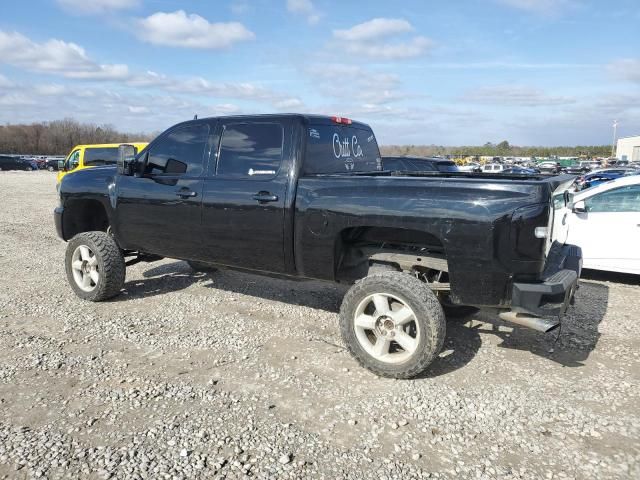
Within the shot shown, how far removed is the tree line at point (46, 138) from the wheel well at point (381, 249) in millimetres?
84179

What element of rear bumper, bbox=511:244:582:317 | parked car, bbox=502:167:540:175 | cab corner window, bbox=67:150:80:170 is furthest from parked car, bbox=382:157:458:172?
rear bumper, bbox=511:244:582:317

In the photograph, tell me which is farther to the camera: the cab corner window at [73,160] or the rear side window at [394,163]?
the cab corner window at [73,160]

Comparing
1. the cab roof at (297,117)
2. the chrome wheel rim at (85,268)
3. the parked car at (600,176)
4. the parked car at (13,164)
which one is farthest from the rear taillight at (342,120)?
the parked car at (13,164)

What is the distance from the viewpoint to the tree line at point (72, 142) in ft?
277

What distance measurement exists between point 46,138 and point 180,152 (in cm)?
9416

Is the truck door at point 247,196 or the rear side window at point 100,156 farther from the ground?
the rear side window at point 100,156

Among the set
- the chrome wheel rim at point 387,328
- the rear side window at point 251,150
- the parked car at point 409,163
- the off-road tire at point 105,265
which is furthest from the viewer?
the parked car at point 409,163

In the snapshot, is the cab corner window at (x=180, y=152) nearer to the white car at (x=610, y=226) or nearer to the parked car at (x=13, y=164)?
the white car at (x=610, y=226)

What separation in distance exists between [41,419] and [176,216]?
90.7 inches

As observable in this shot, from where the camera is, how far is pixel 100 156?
14523 mm

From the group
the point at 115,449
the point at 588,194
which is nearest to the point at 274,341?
the point at 115,449

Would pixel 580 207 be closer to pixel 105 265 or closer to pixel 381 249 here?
pixel 381 249

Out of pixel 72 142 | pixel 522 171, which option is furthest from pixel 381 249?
pixel 72 142

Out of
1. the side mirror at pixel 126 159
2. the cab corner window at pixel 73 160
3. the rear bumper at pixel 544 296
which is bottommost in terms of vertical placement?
the rear bumper at pixel 544 296
